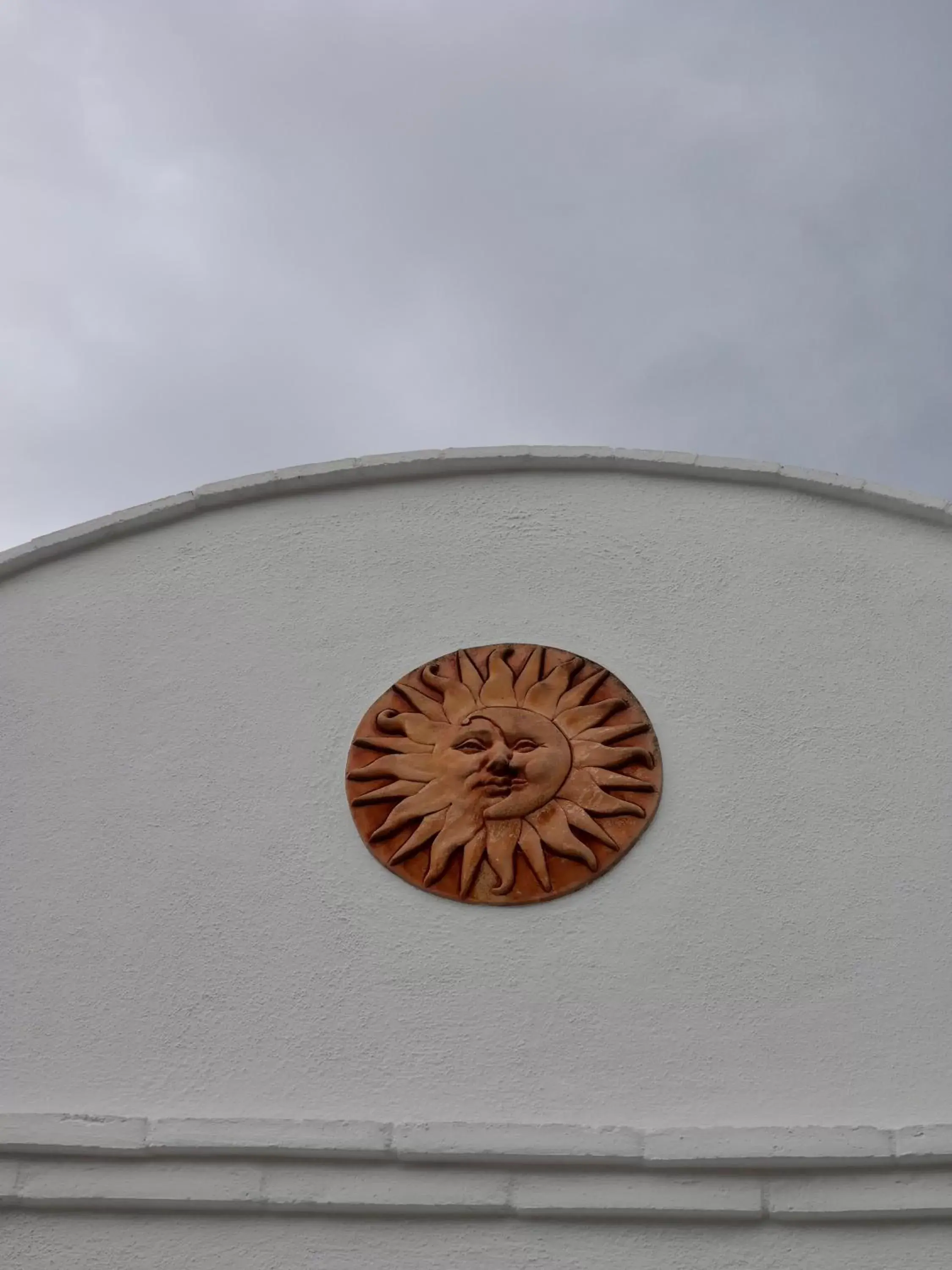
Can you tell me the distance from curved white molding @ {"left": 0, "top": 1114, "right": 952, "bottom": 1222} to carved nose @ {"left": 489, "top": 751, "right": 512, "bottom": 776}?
3.78ft

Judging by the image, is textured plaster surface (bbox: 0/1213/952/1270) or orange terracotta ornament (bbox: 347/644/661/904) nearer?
textured plaster surface (bbox: 0/1213/952/1270)

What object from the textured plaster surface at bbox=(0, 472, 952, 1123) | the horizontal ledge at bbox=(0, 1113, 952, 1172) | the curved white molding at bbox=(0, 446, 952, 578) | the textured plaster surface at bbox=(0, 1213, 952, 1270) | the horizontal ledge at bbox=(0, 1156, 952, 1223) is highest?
the curved white molding at bbox=(0, 446, 952, 578)

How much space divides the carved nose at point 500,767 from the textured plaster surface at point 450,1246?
1400mm

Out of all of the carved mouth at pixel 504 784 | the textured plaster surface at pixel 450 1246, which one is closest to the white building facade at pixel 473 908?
the textured plaster surface at pixel 450 1246

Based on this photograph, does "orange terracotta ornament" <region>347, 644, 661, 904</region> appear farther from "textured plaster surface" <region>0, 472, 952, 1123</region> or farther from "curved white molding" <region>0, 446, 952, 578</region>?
"curved white molding" <region>0, 446, 952, 578</region>

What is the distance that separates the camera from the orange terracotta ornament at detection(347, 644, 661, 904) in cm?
448

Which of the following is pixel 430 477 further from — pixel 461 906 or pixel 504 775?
pixel 461 906

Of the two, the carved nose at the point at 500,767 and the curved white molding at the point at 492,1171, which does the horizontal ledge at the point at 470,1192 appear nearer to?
the curved white molding at the point at 492,1171

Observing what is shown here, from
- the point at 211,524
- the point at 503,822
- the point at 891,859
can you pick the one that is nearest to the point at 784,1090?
the point at 891,859

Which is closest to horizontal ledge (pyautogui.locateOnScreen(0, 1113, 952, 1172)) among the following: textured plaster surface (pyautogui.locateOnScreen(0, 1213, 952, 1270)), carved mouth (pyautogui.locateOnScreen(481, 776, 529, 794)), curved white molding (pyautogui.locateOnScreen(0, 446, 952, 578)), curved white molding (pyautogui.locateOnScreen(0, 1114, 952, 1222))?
curved white molding (pyautogui.locateOnScreen(0, 1114, 952, 1222))

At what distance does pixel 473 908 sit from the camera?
4.42 metres

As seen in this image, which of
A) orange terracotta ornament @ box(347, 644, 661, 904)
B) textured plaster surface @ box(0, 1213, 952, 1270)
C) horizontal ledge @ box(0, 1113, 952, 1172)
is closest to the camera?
textured plaster surface @ box(0, 1213, 952, 1270)

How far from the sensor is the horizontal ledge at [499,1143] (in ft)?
12.6

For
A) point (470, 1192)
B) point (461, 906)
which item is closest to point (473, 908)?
point (461, 906)
